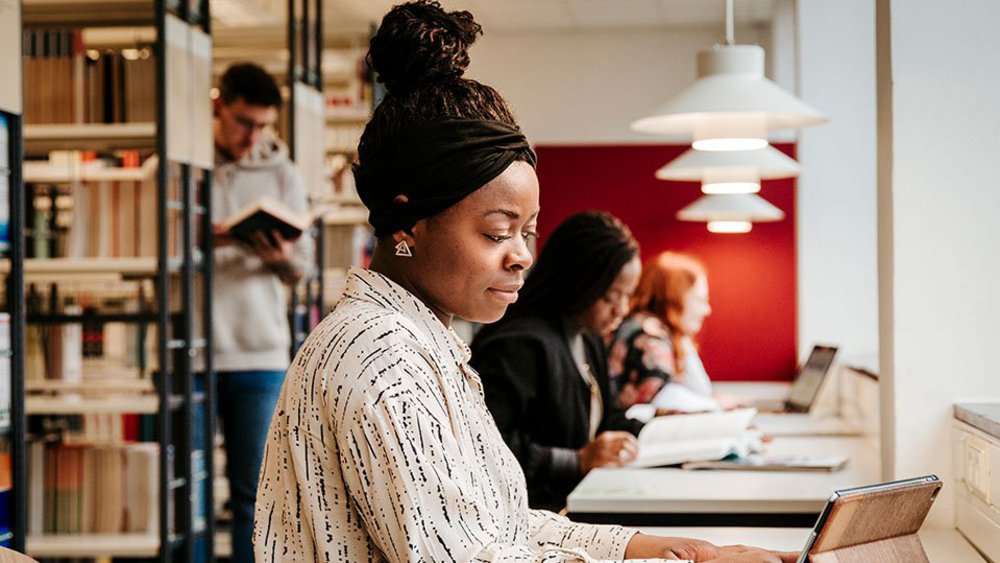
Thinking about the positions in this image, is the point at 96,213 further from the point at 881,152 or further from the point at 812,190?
the point at 812,190

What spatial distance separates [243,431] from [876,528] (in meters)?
3.12

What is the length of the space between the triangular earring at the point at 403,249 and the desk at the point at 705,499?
4.82 feet

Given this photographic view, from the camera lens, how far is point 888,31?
8.15ft

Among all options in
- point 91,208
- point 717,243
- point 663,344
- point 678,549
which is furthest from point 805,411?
point 678,549

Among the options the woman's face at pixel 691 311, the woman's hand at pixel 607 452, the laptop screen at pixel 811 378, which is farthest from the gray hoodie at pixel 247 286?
the laptop screen at pixel 811 378

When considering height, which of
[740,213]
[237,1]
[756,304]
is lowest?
[756,304]

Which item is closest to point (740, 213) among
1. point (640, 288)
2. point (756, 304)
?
point (640, 288)

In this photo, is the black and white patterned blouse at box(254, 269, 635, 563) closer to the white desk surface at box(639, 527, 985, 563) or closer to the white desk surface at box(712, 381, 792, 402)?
the white desk surface at box(639, 527, 985, 563)

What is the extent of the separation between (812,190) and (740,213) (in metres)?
1.31

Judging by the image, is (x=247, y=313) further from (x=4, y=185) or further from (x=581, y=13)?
(x=581, y=13)

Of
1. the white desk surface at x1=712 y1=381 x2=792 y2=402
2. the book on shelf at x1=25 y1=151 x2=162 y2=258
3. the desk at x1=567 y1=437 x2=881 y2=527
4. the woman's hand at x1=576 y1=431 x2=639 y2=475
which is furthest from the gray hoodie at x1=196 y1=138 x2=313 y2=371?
the white desk surface at x1=712 y1=381 x2=792 y2=402

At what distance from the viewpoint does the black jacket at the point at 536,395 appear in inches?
121

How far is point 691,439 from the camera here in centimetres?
343

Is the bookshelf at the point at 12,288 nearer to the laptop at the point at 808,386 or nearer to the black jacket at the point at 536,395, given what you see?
the black jacket at the point at 536,395
